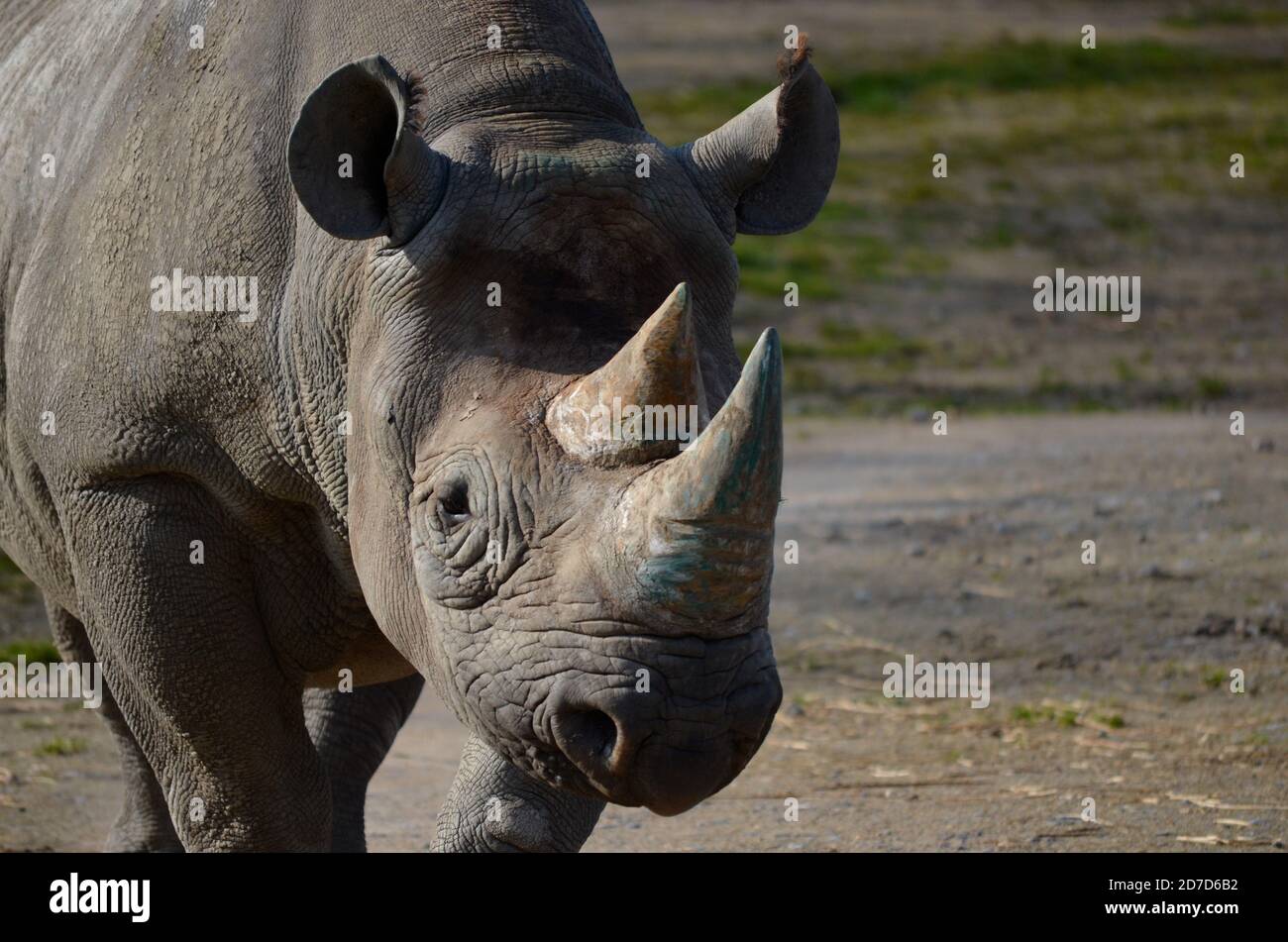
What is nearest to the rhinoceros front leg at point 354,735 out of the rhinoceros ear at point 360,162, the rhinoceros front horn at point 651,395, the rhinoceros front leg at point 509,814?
the rhinoceros front leg at point 509,814

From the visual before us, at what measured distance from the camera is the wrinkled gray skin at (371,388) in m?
3.83

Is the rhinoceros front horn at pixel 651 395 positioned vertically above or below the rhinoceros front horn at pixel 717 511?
above

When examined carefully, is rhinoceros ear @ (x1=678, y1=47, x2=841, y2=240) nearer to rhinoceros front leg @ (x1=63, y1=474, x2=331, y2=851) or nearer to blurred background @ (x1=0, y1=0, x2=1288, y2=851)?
rhinoceros front leg @ (x1=63, y1=474, x2=331, y2=851)

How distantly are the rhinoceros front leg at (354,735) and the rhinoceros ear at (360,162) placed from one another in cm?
212

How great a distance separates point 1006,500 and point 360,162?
6382 mm

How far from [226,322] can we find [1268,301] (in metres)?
12.7

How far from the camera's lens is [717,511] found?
3623mm

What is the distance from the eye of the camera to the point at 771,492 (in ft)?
12.1

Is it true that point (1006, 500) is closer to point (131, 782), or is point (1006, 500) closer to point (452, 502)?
point (131, 782)
